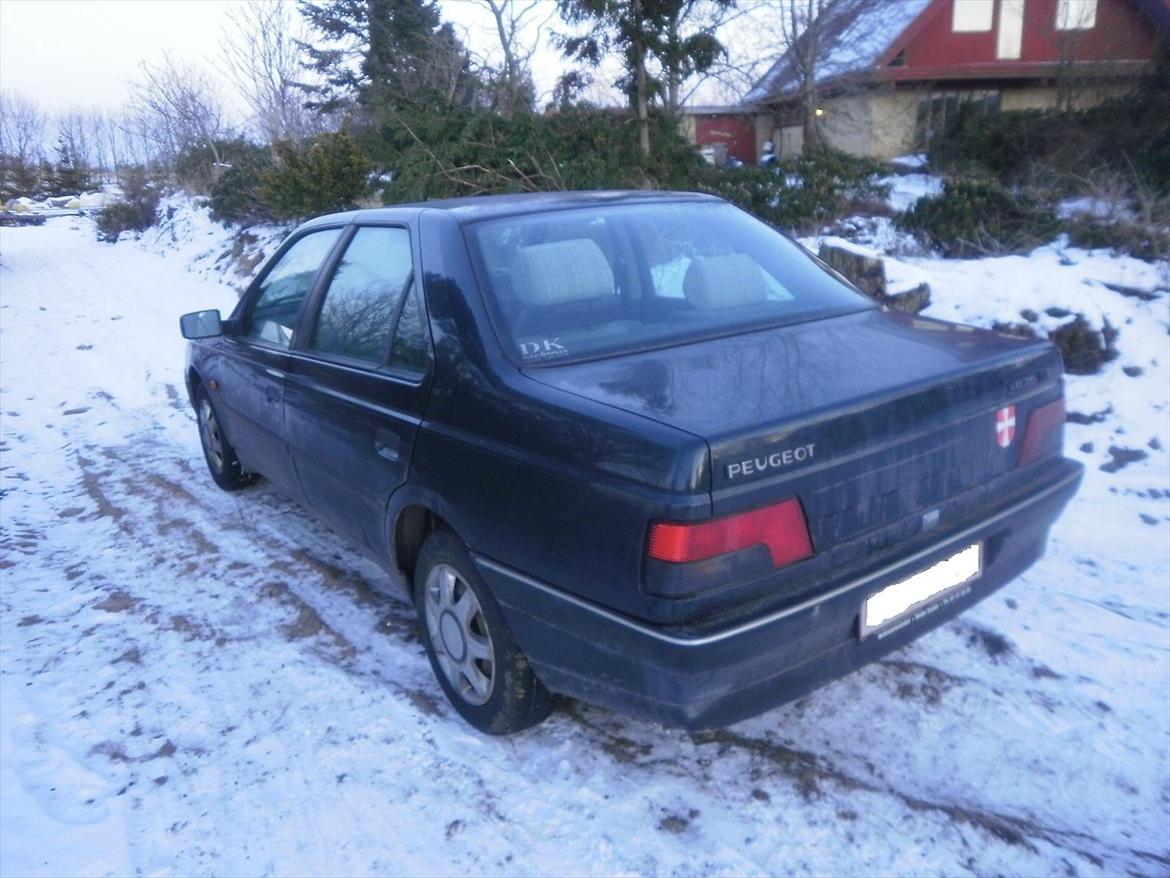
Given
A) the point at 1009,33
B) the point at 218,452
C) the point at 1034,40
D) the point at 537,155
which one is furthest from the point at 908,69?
the point at 218,452

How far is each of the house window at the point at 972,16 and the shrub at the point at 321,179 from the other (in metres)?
18.7

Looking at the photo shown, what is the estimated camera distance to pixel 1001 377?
3049mm

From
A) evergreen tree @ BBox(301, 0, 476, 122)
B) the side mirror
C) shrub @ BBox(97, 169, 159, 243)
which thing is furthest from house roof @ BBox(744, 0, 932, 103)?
the side mirror

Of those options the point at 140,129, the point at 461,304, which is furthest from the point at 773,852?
the point at 140,129

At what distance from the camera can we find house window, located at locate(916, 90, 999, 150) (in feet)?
81.8

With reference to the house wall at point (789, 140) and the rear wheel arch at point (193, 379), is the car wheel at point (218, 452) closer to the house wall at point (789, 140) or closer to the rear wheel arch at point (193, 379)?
the rear wheel arch at point (193, 379)

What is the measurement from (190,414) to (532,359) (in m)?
5.87

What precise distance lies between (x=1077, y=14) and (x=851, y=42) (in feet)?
17.5

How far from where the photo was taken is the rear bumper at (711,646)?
8.02 ft

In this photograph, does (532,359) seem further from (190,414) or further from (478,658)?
(190,414)

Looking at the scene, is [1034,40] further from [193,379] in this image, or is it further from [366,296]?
[366,296]

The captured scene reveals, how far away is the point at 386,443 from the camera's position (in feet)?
11.1

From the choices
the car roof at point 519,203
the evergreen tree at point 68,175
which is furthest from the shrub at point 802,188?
the evergreen tree at point 68,175

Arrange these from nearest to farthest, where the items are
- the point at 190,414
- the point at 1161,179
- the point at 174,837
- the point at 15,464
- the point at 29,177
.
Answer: the point at 174,837
the point at 15,464
the point at 190,414
the point at 1161,179
the point at 29,177
